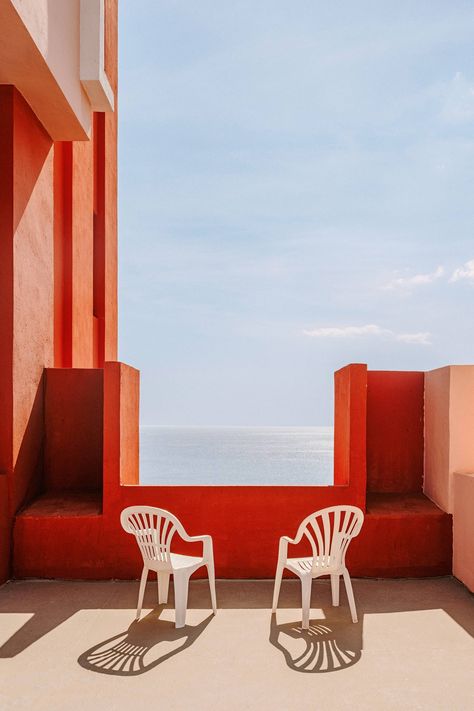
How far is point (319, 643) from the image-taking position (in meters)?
3.96

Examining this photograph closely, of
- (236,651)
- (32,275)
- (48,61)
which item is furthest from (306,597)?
(48,61)

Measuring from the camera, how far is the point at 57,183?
24.5ft

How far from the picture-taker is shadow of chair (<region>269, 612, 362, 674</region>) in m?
3.65

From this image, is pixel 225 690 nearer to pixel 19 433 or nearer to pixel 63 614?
pixel 63 614

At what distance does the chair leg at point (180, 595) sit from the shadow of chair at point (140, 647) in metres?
0.06

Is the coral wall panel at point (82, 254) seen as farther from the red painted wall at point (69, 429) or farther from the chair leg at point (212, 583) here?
the chair leg at point (212, 583)

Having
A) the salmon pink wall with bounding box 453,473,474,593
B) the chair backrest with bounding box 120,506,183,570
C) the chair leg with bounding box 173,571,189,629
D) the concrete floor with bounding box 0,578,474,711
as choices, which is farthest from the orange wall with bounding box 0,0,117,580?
the salmon pink wall with bounding box 453,473,474,593

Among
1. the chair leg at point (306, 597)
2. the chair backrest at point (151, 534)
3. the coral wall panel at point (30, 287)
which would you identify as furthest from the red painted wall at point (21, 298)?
the chair leg at point (306, 597)

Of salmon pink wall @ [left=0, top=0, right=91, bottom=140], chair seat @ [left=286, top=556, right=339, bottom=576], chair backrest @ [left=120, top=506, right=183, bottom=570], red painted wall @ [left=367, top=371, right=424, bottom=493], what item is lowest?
chair seat @ [left=286, top=556, right=339, bottom=576]

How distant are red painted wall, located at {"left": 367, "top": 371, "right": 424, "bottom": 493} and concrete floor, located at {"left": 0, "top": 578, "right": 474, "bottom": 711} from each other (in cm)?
135

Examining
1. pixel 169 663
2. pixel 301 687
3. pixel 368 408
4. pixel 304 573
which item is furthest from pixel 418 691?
pixel 368 408

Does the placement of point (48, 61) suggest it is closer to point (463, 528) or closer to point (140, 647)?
point (140, 647)

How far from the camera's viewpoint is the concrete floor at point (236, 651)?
10.7 ft

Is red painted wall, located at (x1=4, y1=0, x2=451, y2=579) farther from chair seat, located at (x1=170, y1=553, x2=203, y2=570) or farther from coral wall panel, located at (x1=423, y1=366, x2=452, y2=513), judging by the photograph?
chair seat, located at (x1=170, y1=553, x2=203, y2=570)
